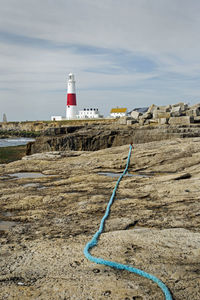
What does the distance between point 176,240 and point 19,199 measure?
3694 mm

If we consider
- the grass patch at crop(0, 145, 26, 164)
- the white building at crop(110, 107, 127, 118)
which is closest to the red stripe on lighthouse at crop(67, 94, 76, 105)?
the white building at crop(110, 107, 127, 118)

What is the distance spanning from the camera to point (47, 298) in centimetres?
279

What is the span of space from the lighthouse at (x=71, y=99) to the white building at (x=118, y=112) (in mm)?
13322

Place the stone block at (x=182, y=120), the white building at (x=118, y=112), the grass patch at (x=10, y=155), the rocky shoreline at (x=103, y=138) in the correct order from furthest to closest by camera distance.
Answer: the white building at (x=118, y=112), the grass patch at (x=10, y=155), the stone block at (x=182, y=120), the rocky shoreline at (x=103, y=138)

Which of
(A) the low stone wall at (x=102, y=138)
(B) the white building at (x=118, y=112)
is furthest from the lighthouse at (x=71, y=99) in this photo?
(A) the low stone wall at (x=102, y=138)

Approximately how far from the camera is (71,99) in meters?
82.2

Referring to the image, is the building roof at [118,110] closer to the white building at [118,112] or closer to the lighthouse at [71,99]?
the white building at [118,112]

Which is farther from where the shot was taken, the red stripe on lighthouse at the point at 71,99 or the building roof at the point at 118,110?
the building roof at the point at 118,110

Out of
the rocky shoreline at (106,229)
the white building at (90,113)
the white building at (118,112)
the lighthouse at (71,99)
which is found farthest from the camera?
the white building at (90,113)

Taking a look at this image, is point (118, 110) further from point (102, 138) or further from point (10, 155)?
point (102, 138)

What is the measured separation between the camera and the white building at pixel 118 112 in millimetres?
86875

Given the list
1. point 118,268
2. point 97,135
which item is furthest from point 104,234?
point 97,135

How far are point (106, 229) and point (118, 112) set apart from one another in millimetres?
85560

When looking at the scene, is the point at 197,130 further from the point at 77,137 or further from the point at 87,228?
the point at 87,228
